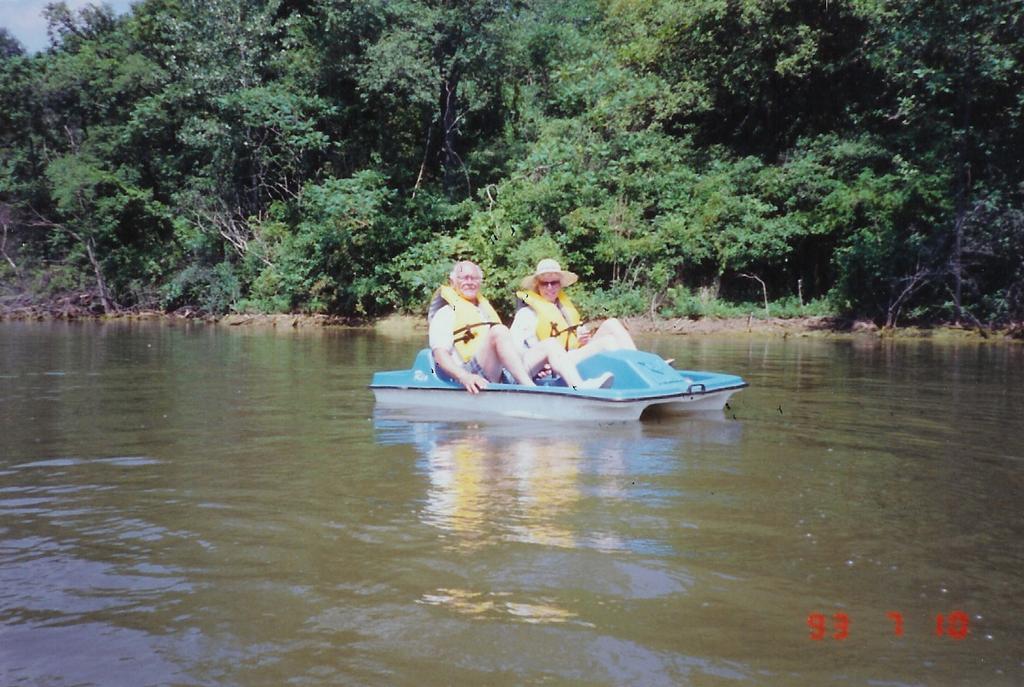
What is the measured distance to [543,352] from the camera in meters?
7.50

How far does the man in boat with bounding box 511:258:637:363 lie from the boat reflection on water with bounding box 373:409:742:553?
0.80 meters

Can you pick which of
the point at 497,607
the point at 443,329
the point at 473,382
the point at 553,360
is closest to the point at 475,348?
the point at 443,329

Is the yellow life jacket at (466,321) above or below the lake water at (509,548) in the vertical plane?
above

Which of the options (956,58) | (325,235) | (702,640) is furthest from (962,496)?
(325,235)

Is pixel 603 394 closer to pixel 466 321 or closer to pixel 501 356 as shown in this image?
pixel 501 356

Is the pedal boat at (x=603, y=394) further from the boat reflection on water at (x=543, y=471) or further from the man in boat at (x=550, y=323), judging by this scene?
the man in boat at (x=550, y=323)

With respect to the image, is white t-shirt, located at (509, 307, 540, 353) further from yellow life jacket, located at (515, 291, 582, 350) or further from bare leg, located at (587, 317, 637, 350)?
bare leg, located at (587, 317, 637, 350)

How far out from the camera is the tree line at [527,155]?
16484 millimetres

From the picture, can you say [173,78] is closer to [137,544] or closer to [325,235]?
[325,235]

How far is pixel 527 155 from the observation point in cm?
2164

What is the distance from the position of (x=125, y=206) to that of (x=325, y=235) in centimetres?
686

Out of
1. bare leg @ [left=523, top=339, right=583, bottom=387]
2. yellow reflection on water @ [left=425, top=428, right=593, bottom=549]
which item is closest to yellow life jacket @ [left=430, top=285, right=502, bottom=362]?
bare leg @ [left=523, top=339, right=583, bottom=387]

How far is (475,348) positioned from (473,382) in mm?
524
